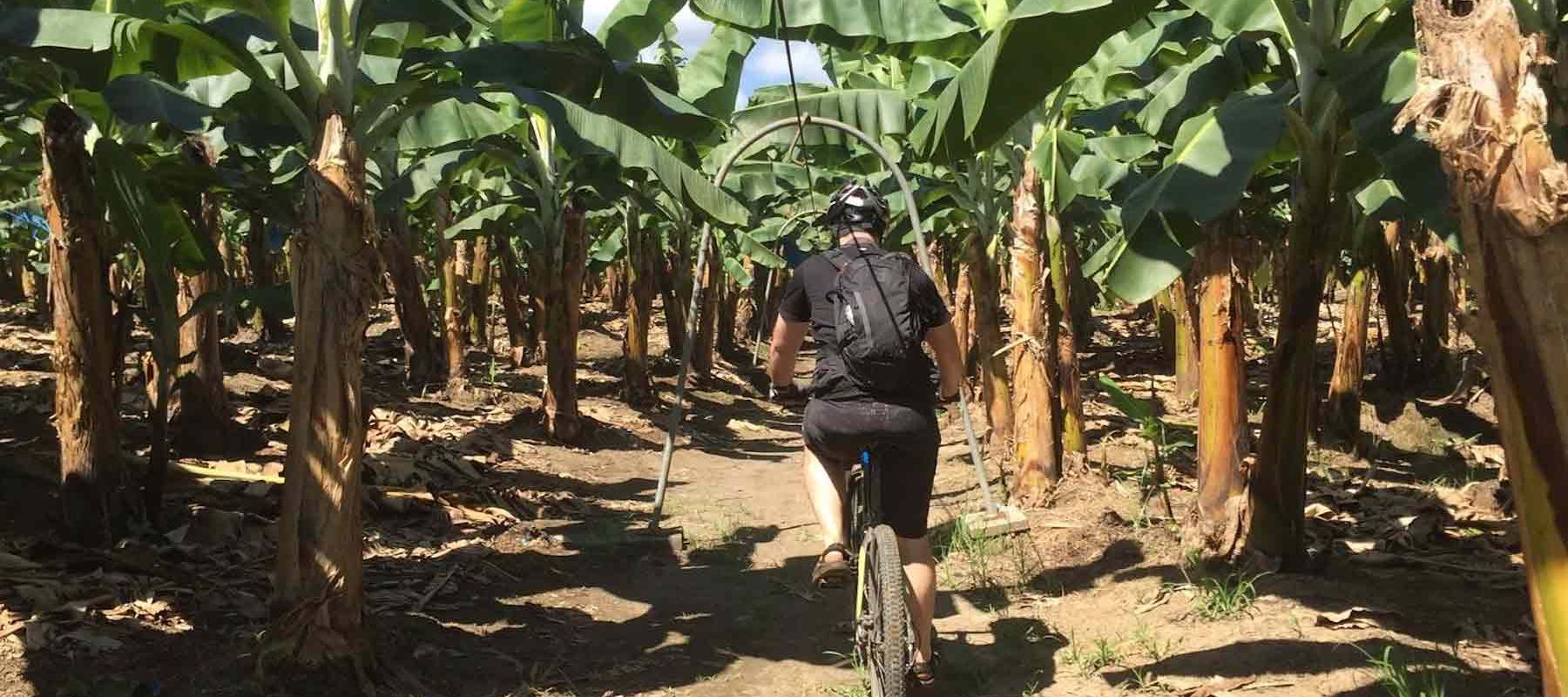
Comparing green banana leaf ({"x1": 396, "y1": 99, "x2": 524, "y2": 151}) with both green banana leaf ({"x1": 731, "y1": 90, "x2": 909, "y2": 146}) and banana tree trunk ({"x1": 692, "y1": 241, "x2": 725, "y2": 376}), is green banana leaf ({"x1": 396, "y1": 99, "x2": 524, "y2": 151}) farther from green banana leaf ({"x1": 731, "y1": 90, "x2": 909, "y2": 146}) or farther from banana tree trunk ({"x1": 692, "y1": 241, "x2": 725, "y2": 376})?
banana tree trunk ({"x1": 692, "y1": 241, "x2": 725, "y2": 376})

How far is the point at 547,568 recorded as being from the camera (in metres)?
7.43

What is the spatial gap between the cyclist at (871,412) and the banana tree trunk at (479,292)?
51.4 ft

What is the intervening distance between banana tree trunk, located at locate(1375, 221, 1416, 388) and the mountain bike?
986cm

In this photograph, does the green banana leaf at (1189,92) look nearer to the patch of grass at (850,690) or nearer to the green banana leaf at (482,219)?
the patch of grass at (850,690)

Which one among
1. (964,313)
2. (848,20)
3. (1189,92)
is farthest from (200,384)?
(964,313)

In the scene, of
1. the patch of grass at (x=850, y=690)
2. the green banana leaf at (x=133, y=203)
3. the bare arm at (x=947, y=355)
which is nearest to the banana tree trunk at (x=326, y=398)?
the green banana leaf at (x=133, y=203)

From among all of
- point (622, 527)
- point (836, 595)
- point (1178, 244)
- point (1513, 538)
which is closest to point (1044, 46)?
point (1178, 244)

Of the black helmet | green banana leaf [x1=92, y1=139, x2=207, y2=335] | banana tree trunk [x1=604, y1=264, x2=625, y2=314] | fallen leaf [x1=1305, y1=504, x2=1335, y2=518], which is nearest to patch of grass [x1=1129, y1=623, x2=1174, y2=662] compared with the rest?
the black helmet

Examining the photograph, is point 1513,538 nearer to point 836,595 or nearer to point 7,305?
point 836,595

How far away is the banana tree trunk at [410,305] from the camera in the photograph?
13.6m

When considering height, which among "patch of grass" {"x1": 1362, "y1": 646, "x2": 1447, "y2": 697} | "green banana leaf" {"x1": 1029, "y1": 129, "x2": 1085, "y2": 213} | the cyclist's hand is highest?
"green banana leaf" {"x1": 1029, "y1": 129, "x2": 1085, "y2": 213}

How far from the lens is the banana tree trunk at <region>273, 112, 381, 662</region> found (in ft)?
15.6

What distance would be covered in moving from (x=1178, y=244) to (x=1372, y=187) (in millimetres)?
2820

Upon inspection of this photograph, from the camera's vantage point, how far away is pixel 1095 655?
5.20 metres
